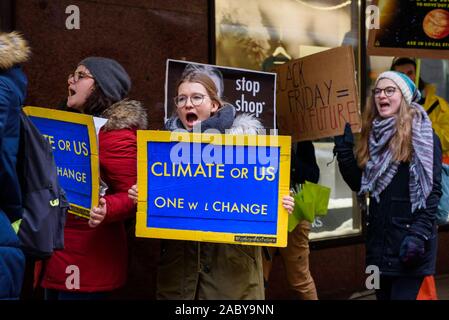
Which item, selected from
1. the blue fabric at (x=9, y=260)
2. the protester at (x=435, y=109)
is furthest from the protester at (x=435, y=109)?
the blue fabric at (x=9, y=260)

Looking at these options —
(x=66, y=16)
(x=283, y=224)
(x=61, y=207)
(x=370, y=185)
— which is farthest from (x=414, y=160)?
(x=66, y=16)

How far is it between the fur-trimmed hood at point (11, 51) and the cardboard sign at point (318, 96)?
2.49 m

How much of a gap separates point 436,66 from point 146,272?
4.48 metres

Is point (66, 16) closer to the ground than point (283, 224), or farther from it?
farther from it

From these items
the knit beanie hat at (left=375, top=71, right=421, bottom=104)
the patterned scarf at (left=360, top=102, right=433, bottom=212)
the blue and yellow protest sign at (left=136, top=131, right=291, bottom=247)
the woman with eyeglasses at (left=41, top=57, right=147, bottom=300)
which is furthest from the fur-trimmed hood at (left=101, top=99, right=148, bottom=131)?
the knit beanie hat at (left=375, top=71, right=421, bottom=104)

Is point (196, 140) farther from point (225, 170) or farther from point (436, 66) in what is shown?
point (436, 66)

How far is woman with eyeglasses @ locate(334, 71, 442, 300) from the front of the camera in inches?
171

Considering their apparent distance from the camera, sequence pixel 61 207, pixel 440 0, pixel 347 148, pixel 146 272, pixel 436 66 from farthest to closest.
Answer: pixel 436 66
pixel 440 0
pixel 146 272
pixel 347 148
pixel 61 207

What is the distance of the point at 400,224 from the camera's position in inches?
173

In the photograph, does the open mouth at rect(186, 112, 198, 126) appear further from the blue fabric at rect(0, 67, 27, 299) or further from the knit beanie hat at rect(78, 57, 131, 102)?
the blue fabric at rect(0, 67, 27, 299)

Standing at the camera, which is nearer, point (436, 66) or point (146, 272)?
point (146, 272)

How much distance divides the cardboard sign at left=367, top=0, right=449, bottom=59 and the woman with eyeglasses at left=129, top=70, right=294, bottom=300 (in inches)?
84.1

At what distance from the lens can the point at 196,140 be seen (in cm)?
382

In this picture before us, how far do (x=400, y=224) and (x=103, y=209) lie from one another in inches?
70.2
